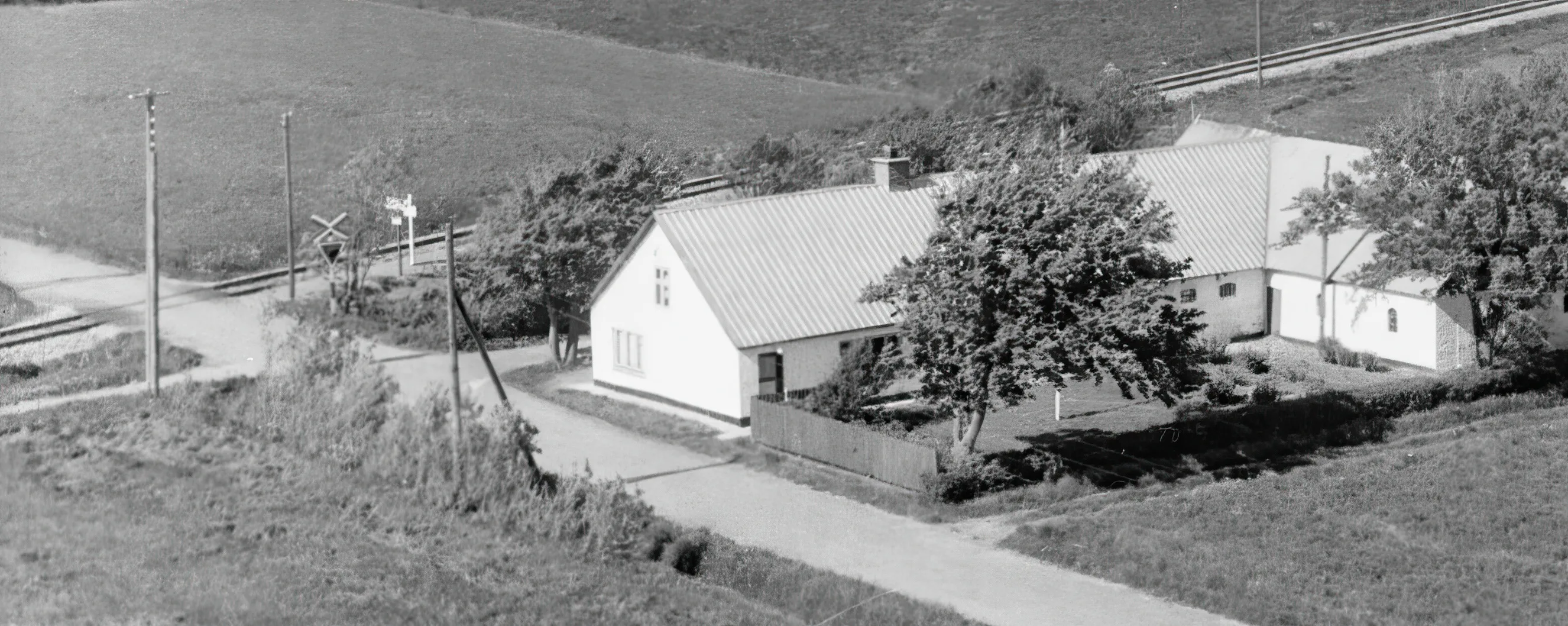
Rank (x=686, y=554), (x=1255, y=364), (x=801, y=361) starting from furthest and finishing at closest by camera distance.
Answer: (x=1255, y=364), (x=801, y=361), (x=686, y=554)

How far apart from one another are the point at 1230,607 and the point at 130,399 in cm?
1730

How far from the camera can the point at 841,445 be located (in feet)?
99.8

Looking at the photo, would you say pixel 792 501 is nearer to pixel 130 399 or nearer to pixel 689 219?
pixel 689 219

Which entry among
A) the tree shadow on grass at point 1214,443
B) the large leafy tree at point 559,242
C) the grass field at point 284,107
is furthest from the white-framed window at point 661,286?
the tree shadow on grass at point 1214,443

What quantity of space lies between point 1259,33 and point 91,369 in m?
52.1

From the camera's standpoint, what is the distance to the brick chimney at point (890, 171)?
37.6 meters

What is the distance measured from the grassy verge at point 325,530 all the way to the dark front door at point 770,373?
6392 millimetres

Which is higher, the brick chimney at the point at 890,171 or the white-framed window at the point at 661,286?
the brick chimney at the point at 890,171

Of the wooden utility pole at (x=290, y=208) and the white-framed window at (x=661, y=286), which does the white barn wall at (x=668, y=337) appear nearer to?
the white-framed window at (x=661, y=286)

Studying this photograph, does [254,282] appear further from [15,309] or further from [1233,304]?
→ [1233,304]

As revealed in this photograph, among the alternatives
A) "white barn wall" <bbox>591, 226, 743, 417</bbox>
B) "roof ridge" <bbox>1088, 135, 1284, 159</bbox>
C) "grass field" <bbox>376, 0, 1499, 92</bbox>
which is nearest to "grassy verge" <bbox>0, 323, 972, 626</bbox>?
"white barn wall" <bbox>591, 226, 743, 417</bbox>

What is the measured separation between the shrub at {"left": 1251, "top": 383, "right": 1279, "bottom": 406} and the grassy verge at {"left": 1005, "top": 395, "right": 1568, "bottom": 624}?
8.05 ft

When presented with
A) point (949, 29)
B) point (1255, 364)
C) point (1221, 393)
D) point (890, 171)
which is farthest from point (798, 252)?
point (949, 29)

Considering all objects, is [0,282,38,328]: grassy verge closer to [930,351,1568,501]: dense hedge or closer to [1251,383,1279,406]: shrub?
[930,351,1568,501]: dense hedge
